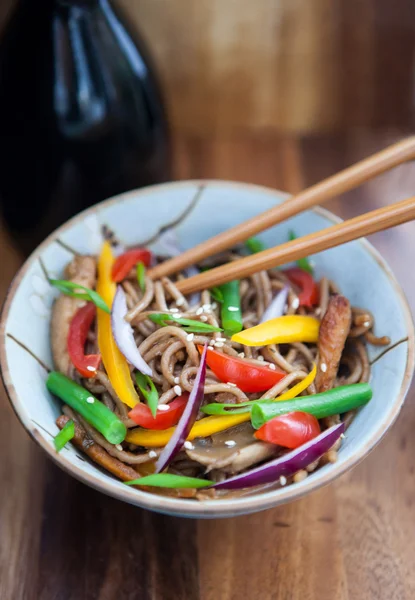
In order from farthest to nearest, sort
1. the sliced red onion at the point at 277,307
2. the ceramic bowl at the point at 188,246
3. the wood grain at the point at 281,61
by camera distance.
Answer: the wood grain at the point at 281,61 < the sliced red onion at the point at 277,307 < the ceramic bowl at the point at 188,246

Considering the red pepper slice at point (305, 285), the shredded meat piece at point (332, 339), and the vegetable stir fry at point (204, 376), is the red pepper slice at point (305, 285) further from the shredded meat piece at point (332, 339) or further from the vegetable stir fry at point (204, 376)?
the shredded meat piece at point (332, 339)

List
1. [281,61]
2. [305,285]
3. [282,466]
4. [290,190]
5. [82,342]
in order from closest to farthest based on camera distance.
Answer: [282,466] → [82,342] → [305,285] → [290,190] → [281,61]

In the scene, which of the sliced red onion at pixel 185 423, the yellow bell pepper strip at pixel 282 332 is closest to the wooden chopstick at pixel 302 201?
the yellow bell pepper strip at pixel 282 332

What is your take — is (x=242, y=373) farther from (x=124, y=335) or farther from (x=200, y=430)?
(x=124, y=335)

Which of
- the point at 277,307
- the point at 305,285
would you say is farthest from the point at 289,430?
the point at 305,285

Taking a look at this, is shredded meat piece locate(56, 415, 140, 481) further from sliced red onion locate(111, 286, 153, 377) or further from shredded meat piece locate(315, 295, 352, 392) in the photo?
shredded meat piece locate(315, 295, 352, 392)

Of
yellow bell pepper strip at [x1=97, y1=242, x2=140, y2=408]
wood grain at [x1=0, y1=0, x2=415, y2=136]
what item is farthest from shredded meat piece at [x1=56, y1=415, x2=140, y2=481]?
wood grain at [x1=0, y1=0, x2=415, y2=136]
